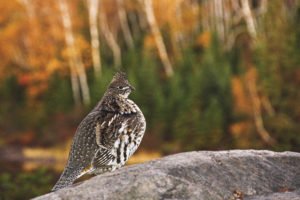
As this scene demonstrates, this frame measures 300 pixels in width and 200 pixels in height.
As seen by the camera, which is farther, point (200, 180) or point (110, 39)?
point (110, 39)

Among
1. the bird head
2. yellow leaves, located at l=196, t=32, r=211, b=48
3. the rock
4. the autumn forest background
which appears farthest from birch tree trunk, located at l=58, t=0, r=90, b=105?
the rock

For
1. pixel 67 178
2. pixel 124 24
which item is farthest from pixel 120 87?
pixel 124 24

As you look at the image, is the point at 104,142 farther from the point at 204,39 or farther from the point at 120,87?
the point at 204,39

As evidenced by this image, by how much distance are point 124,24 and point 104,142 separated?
5523cm

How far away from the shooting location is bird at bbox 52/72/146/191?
9.88 metres

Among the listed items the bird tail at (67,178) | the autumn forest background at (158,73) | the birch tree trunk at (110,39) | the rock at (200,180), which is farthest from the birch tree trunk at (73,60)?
the rock at (200,180)

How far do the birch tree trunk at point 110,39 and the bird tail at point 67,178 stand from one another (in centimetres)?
4622

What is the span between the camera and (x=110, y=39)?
201 ft

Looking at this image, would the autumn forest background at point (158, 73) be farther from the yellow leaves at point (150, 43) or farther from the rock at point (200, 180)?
the rock at point (200, 180)

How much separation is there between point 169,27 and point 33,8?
11375mm

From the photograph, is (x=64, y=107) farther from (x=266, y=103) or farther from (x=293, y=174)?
(x=293, y=174)

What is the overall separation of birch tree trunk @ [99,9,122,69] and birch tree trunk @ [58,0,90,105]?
3.18 m

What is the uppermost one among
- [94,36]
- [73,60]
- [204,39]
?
[94,36]

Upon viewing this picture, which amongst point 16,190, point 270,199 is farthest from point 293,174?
point 16,190
